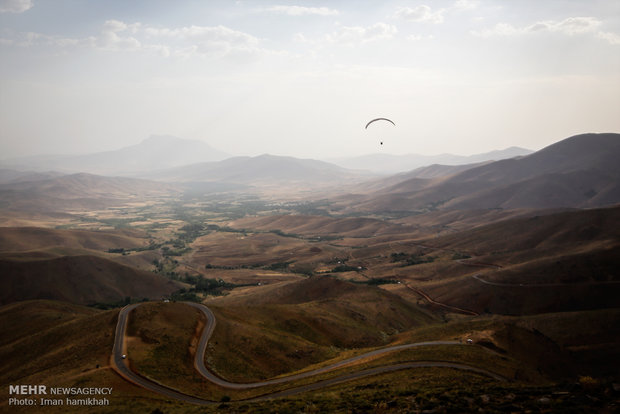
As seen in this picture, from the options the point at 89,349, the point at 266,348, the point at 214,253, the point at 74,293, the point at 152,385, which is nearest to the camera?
the point at 152,385

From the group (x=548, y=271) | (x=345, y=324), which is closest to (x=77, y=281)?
(x=345, y=324)

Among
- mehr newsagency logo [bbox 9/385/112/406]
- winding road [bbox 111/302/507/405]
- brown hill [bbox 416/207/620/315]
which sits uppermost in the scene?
mehr newsagency logo [bbox 9/385/112/406]

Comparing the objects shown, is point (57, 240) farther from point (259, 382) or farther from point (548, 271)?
point (548, 271)

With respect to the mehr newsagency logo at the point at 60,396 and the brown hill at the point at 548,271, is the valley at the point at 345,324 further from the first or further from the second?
the mehr newsagency logo at the point at 60,396

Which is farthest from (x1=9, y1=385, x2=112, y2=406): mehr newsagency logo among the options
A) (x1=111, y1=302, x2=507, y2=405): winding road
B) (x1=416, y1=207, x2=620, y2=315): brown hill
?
(x1=416, y1=207, x2=620, y2=315): brown hill

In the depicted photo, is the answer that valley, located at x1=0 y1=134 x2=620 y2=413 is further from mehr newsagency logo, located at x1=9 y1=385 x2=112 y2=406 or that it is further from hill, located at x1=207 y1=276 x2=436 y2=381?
mehr newsagency logo, located at x1=9 y1=385 x2=112 y2=406

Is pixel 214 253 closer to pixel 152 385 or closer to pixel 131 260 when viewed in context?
pixel 131 260

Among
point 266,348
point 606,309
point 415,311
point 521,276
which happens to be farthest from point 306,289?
point 606,309

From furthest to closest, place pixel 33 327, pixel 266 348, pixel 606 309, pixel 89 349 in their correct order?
pixel 606 309 → pixel 33 327 → pixel 266 348 → pixel 89 349
